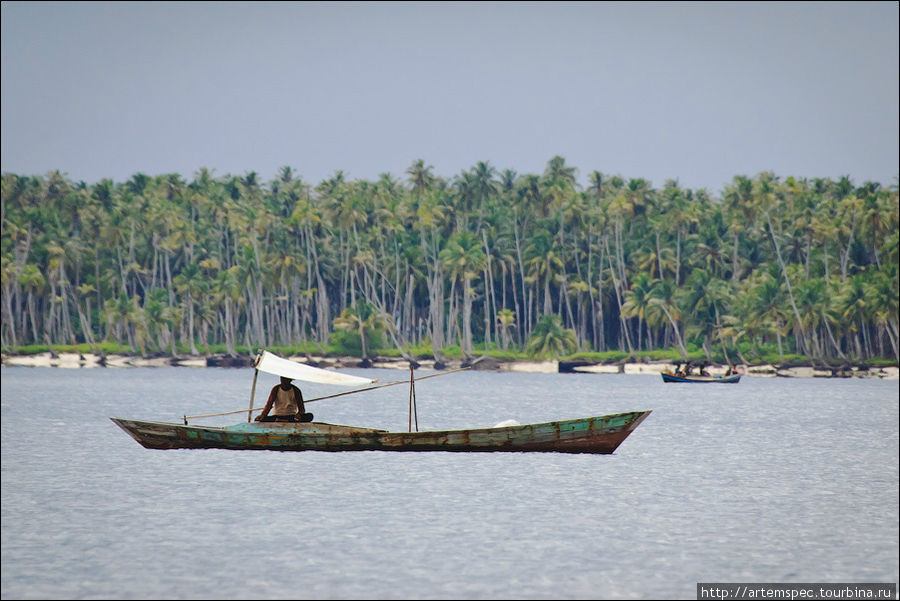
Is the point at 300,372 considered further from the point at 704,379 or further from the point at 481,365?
the point at 481,365

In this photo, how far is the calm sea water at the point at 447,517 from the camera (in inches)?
795

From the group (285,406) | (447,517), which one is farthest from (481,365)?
(447,517)

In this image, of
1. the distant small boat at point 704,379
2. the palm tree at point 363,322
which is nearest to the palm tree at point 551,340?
the palm tree at point 363,322

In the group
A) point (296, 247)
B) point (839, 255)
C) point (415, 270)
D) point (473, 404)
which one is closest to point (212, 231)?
point (296, 247)

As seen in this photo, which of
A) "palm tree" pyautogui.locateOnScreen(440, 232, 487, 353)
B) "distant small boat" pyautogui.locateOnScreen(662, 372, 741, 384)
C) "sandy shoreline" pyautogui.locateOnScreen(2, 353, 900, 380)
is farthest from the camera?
"palm tree" pyautogui.locateOnScreen(440, 232, 487, 353)

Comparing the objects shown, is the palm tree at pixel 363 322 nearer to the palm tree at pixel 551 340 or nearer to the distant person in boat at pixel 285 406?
the palm tree at pixel 551 340

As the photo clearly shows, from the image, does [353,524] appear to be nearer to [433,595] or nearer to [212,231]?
[433,595]

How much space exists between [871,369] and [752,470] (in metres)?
70.0

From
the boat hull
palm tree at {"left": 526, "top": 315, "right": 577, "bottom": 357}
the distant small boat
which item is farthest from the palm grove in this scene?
the boat hull

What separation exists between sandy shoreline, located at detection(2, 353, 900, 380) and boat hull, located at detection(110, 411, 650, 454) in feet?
233

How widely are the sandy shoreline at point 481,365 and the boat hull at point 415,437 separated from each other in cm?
7108

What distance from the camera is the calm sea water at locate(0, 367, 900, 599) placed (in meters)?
20.2

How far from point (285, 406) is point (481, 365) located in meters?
83.7

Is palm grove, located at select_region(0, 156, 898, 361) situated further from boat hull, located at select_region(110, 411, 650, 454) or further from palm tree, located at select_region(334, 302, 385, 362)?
boat hull, located at select_region(110, 411, 650, 454)
